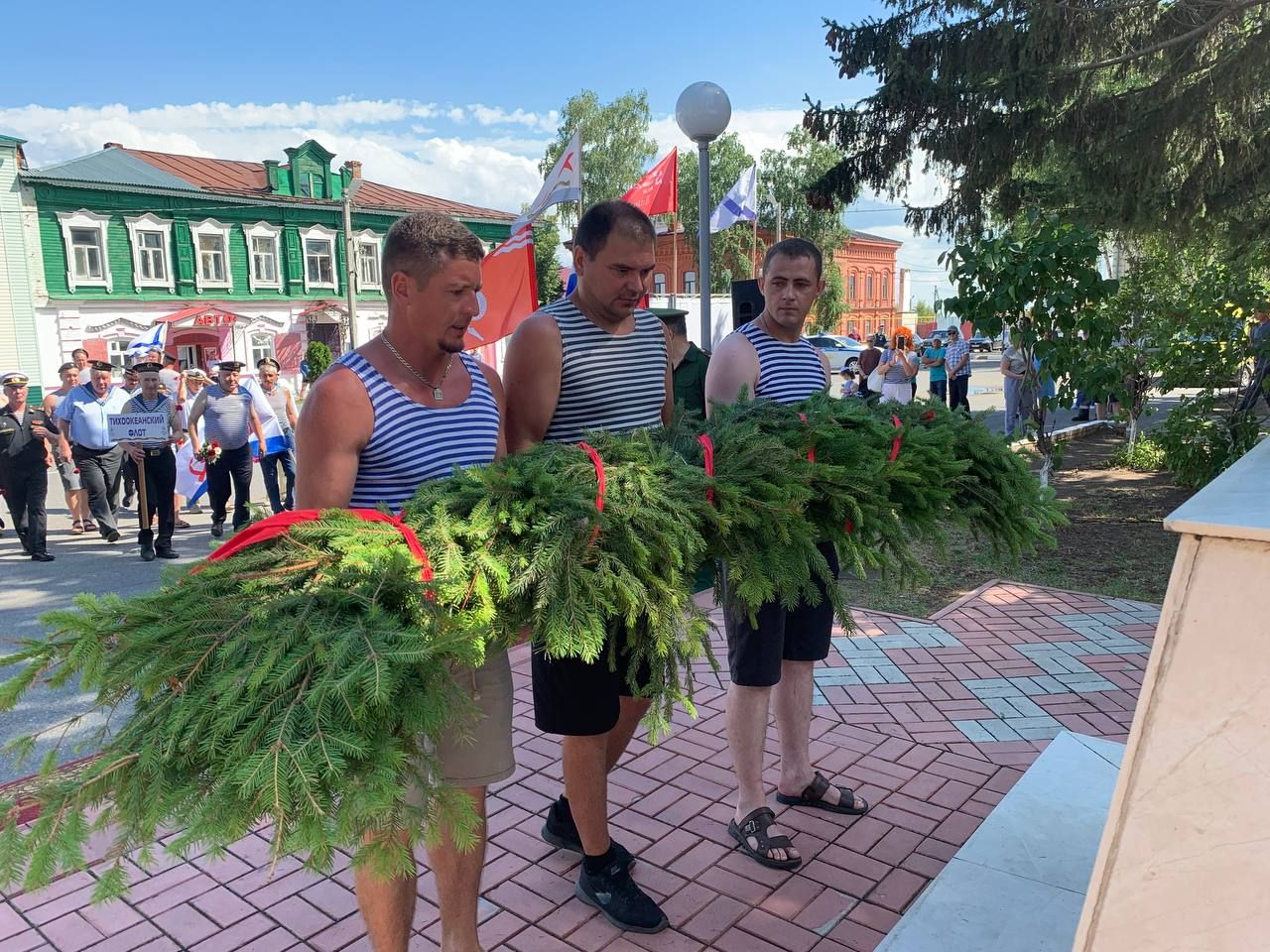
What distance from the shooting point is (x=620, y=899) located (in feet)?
8.29

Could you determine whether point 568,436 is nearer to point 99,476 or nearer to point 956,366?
point 99,476

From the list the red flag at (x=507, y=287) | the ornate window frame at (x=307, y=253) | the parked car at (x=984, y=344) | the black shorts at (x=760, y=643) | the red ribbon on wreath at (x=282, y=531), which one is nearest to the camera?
the red ribbon on wreath at (x=282, y=531)

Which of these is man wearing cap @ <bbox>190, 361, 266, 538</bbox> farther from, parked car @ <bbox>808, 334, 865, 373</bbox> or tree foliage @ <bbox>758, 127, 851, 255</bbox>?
tree foliage @ <bbox>758, 127, 851, 255</bbox>

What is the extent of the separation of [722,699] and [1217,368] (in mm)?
6755

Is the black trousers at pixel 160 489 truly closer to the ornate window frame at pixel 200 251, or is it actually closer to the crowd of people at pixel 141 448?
the crowd of people at pixel 141 448

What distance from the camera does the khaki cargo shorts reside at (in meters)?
2.06

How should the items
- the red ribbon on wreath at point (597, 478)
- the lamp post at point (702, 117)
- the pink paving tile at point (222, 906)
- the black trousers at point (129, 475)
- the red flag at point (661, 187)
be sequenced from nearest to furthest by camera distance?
the red ribbon on wreath at point (597, 478) → the pink paving tile at point (222, 906) → the lamp post at point (702, 117) → the red flag at point (661, 187) → the black trousers at point (129, 475)

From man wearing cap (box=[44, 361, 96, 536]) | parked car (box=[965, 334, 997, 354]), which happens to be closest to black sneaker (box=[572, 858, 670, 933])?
parked car (box=[965, 334, 997, 354])

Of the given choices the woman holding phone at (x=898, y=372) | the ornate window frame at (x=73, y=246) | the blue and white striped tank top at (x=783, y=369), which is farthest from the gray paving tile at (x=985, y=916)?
the ornate window frame at (x=73, y=246)

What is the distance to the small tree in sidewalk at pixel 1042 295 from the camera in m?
6.28

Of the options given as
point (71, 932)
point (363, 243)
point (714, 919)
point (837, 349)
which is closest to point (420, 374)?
point (714, 919)

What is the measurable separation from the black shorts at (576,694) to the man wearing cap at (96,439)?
738 centimetres

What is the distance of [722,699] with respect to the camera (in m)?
4.14

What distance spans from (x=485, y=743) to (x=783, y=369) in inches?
62.7
